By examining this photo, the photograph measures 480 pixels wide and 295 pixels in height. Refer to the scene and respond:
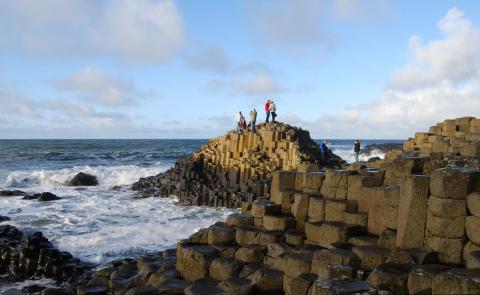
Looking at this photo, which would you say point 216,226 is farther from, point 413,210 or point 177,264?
point 413,210

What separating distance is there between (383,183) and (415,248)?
6.95ft

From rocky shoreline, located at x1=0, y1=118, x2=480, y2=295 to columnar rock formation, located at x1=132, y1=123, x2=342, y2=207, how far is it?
1171 centimetres

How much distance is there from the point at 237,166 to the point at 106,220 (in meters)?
10.2

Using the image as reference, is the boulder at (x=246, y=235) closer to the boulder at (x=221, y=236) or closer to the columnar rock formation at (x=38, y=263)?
the boulder at (x=221, y=236)

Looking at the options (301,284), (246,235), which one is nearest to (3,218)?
(246,235)

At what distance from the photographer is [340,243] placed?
7637 millimetres

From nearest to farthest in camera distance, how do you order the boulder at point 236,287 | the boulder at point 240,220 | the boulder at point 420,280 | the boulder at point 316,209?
1. the boulder at point 420,280
2. the boulder at point 236,287
3. the boulder at point 316,209
4. the boulder at point 240,220

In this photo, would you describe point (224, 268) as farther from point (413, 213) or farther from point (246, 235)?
point (413, 213)

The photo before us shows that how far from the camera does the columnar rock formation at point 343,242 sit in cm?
591

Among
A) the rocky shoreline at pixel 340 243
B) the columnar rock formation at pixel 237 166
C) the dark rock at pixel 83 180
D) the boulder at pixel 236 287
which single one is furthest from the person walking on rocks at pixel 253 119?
the boulder at pixel 236 287

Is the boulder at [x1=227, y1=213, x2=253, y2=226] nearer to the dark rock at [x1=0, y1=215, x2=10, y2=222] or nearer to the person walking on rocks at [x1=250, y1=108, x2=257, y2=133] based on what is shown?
the dark rock at [x1=0, y1=215, x2=10, y2=222]

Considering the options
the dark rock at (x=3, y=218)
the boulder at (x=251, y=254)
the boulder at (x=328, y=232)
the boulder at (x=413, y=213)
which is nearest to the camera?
the boulder at (x=413, y=213)

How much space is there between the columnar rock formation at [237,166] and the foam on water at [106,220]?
52.9 inches

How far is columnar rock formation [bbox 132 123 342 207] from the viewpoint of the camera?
24.1m
